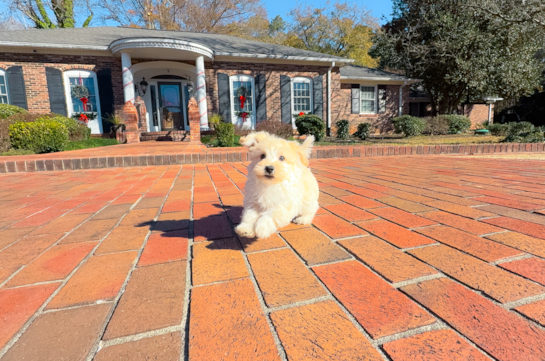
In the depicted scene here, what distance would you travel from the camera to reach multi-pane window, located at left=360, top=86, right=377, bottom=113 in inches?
733

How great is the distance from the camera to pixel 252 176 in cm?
184

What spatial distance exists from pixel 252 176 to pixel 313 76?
594 inches

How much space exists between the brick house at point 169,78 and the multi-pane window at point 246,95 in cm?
5

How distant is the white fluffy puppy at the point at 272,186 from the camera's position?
1.62m

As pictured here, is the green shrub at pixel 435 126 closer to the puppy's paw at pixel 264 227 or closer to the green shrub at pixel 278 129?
the green shrub at pixel 278 129

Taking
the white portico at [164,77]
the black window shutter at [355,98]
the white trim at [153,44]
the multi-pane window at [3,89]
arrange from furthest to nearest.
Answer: the black window shutter at [355,98]
the multi-pane window at [3,89]
the white portico at [164,77]
the white trim at [153,44]

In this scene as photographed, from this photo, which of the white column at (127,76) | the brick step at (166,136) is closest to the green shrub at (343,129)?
the brick step at (166,136)

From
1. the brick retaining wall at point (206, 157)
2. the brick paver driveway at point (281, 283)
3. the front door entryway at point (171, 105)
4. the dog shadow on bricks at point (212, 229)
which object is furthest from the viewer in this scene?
the front door entryway at point (171, 105)

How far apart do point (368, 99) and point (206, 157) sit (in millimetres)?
16126

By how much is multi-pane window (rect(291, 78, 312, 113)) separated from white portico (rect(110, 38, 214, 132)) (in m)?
4.93

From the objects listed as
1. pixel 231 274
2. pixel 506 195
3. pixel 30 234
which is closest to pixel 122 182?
pixel 30 234

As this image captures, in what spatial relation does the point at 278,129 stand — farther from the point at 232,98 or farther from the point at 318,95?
the point at 318,95

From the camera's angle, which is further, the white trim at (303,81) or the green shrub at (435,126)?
the white trim at (303,81)

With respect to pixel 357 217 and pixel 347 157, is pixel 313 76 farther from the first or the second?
pixel 357 217
